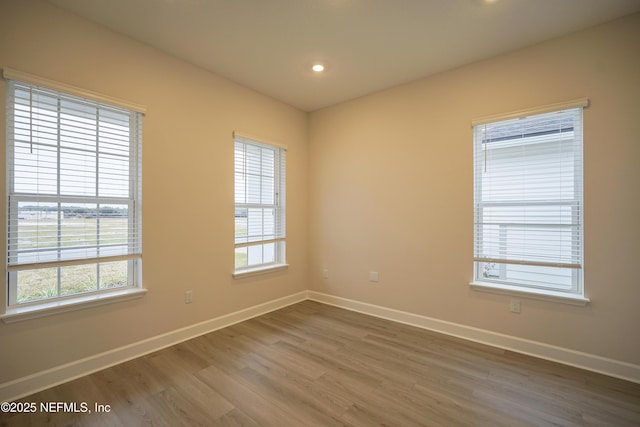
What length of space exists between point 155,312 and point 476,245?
10.6 ft

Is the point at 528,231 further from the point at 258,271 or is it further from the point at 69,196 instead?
the point at 69,196

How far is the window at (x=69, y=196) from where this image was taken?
2074mm

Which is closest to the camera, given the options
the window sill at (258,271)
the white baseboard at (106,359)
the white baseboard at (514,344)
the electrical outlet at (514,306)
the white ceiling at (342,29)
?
the white baseboard at (106,359)

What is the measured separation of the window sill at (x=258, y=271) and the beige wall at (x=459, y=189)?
1.93 feet

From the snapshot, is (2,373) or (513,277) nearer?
(2,373)

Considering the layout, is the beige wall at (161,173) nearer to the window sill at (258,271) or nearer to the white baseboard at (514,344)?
the window sill at (258,271)

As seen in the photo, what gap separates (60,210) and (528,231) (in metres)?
4.03

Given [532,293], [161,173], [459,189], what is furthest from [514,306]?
[161,173]

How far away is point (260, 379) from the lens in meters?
2.25

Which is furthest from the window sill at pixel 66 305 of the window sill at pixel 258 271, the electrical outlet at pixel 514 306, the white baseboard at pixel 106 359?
the electrical outlet at pixel 514 306

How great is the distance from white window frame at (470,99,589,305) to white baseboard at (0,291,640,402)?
18.1 inches

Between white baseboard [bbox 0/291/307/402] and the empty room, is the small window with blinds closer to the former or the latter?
the empty room

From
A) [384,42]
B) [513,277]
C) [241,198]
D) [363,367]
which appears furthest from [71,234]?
[513,277]

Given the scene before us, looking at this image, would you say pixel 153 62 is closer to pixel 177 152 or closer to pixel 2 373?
pixel 177 152
